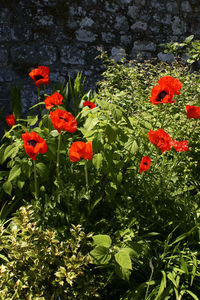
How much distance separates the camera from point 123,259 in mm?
1548

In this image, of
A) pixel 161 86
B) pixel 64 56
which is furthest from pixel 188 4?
pixel 161 86

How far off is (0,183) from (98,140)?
1203mm

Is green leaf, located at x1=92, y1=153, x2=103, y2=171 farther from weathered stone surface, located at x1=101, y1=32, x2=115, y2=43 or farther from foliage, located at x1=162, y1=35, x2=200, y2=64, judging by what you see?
weathered stone surface, located at x1=101, y1=32, x2=115, y2=43

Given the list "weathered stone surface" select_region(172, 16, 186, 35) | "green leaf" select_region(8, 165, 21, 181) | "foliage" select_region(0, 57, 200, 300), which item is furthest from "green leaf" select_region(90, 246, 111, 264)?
"weathered stone surface" select_region(172, 16, 186, 35)

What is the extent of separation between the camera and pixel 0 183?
2600 mm

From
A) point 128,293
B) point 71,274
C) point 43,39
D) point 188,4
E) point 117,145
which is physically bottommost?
point 128,293

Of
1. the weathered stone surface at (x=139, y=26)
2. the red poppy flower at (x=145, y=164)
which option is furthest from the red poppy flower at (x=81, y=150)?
the weathered stone surface at (x=139, y=26)

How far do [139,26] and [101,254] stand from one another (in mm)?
3570

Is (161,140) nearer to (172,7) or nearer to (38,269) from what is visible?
(38,269)

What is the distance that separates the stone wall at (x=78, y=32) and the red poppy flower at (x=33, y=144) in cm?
238

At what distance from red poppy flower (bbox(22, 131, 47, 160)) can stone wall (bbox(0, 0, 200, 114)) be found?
238cm

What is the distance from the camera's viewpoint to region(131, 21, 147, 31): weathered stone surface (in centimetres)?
424

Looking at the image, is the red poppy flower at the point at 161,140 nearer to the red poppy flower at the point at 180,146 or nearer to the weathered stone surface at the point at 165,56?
the red poppy flower at the point at 180,146

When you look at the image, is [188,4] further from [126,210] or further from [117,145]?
[126,210]
